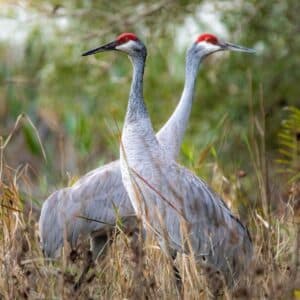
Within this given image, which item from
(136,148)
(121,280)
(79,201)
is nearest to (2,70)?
(79,201)

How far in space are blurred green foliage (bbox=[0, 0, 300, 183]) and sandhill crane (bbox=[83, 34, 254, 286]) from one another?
463 centimetres

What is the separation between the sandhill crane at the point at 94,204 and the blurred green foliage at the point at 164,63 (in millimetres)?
3642

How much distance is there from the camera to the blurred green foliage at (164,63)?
1107 cm

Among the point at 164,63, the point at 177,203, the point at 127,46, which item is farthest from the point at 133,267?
the point at 164,63

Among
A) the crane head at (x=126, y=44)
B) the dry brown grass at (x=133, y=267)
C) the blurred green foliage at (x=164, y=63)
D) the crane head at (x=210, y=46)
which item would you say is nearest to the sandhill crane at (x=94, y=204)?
the dry brown grass at (x=133, y=267)

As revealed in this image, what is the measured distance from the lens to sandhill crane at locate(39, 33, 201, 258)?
676 centimetres

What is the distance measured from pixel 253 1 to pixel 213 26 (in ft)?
1.62

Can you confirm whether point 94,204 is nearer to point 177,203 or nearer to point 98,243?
point 98,243

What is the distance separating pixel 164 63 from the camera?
449 inches

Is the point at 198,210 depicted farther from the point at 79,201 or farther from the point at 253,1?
the point at 253,1

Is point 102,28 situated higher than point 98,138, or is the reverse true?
point 102,28

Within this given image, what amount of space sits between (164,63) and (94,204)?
4557 millimetres

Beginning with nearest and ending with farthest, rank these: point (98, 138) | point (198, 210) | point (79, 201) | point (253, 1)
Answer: point (198, 210) → point (79, 201) → point (253, 1) → point (98, 138)

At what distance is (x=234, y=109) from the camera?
11562mm
